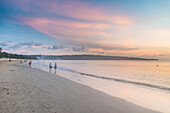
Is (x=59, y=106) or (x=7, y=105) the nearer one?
(x=7, y=105)

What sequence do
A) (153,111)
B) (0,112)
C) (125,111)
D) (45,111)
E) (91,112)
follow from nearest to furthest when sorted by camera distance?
(0,112)
(45,111)
(91,112)
(125,111)
(153,111)

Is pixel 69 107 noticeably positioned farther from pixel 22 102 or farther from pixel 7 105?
pixel 7 105

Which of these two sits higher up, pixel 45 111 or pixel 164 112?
pixel 45 111

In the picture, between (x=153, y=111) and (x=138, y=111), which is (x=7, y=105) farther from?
(x=153, y=111)

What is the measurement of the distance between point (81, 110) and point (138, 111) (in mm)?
3293

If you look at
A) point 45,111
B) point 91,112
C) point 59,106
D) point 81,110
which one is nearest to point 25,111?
point 45,111

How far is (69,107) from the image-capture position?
6.27 meters

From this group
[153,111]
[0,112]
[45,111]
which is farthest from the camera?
[153,111]

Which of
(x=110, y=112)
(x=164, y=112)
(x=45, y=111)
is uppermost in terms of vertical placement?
(x=45, y=111)

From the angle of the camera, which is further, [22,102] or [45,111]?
[22,102]

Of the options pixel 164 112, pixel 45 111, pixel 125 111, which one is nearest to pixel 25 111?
pixel 45 111

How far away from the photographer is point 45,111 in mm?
5449

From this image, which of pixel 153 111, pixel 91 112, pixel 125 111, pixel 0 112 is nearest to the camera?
pixel 0 112

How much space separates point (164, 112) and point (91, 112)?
4.50 meters
